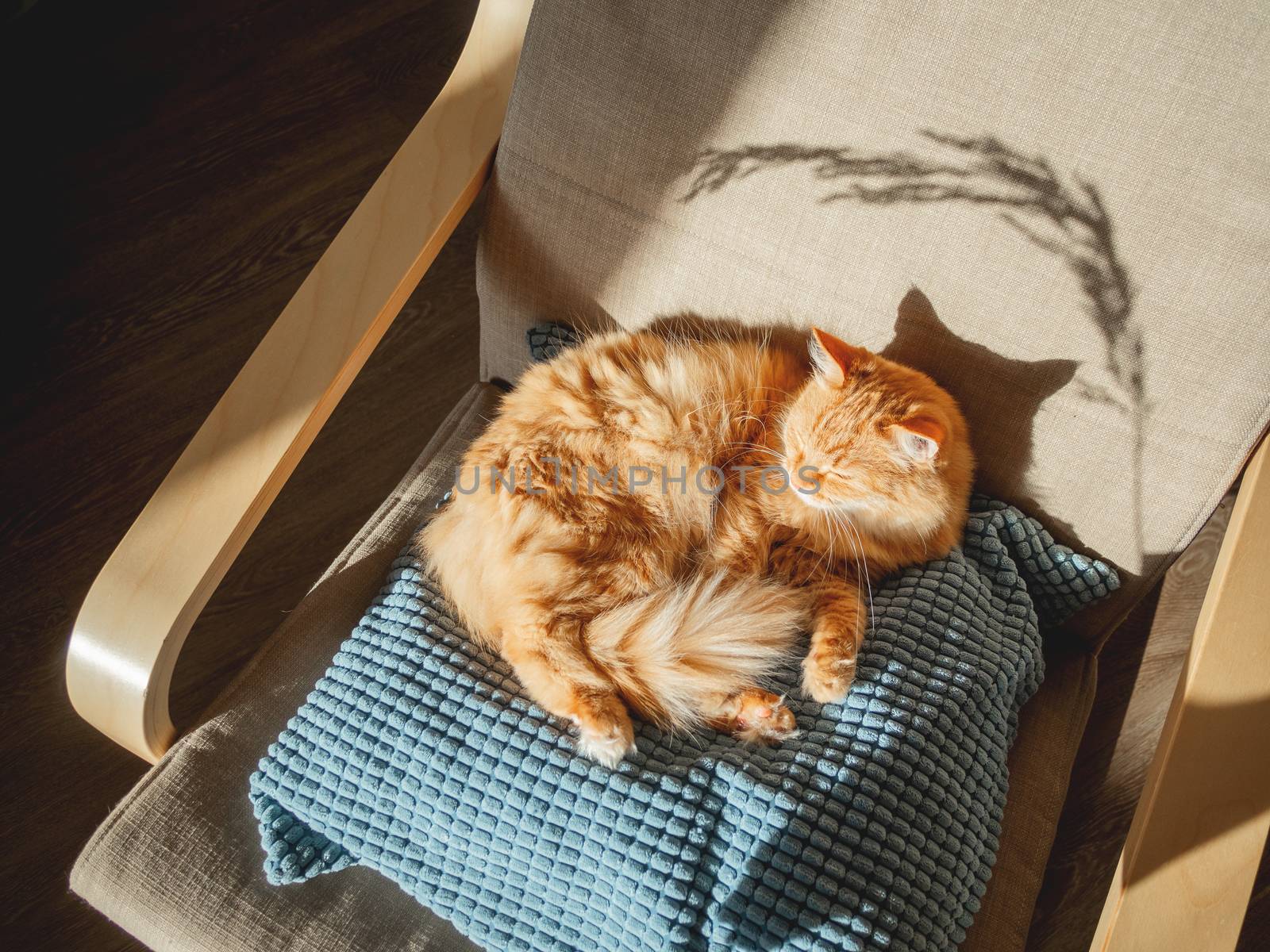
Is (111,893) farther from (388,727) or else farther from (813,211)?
(813,211)

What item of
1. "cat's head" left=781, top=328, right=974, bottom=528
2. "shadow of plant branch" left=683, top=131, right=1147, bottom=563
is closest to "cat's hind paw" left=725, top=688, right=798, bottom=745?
"cat's head" left=781, top=328, right=974, bottom=528

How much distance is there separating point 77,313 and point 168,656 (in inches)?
54.4

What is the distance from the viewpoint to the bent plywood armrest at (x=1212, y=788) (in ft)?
2.62

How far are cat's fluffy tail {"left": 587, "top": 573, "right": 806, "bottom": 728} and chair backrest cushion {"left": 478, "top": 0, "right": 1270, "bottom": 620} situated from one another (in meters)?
0.39

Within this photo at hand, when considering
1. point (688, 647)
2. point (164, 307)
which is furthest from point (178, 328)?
point (688, 647)

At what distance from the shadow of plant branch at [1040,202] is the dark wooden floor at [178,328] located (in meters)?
0.91

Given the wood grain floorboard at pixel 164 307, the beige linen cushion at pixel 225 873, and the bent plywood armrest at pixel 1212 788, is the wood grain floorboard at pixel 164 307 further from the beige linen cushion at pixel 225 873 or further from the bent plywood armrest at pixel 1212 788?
the bent plywood armrest at pixel 1212 788

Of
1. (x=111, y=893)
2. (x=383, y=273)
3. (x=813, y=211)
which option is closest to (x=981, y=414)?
(x=813, y=211)

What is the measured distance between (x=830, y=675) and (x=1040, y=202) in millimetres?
605

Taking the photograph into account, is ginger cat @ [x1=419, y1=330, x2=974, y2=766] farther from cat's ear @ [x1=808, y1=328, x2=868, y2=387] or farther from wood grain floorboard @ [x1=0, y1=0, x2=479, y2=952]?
wood grain floorboard @ [x1=0, y1=0, x2=479, y2=952]

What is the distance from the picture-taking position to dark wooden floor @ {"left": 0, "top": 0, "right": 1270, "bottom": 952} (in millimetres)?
1545

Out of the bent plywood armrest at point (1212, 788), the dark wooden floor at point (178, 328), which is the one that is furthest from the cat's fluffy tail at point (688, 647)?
the dark wooden floor at point (178, 328)

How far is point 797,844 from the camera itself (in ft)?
2.88

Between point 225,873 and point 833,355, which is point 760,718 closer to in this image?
point 833,355
